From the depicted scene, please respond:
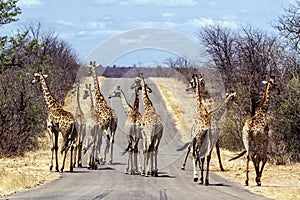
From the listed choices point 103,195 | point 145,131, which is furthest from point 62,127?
point 103,195

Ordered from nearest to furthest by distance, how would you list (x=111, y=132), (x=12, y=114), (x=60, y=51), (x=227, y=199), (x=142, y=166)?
(x=227, y=199), (x=142, y=166), (x=111, y=132), (x=12, y=114), (x=60, y=51)

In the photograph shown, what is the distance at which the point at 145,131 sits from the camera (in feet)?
56.4

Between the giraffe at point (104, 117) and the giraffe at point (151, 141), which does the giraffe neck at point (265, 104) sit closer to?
the giraffe at point (151, 141)

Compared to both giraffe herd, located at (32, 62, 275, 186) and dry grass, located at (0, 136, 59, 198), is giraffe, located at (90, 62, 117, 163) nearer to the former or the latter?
giraffe herd, located at (32, 62, 275, 186)

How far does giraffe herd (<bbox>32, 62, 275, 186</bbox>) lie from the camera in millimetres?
16188

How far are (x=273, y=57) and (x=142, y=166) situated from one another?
6695mm

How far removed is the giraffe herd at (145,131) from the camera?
1619cm

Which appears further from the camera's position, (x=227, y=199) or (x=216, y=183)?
(x=216, y=183)

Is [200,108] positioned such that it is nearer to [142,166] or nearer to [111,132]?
[142,166]

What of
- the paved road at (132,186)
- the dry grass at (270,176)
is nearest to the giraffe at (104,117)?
the paved road at (132,186)

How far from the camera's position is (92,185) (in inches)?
586

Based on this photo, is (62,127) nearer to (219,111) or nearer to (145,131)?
(145,131)

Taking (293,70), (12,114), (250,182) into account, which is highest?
(293,70)

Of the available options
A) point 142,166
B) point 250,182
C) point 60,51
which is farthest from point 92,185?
point 60,51
